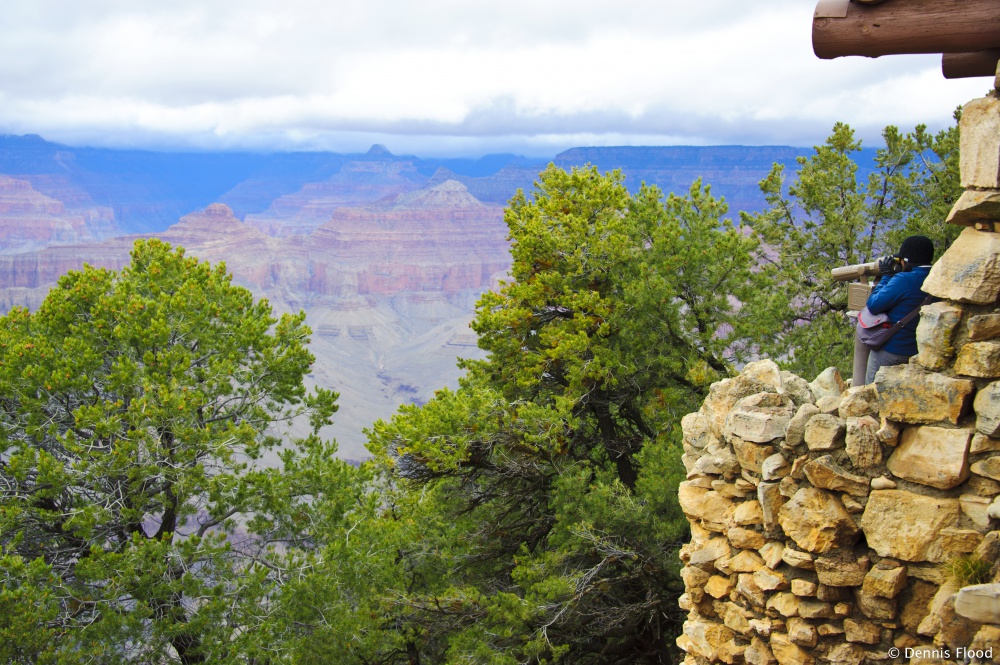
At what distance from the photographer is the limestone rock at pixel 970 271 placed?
589 centimetres

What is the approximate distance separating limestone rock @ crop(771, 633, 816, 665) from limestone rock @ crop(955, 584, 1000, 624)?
1423 millimetres

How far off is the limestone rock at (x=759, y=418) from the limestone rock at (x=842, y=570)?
1.01 metres

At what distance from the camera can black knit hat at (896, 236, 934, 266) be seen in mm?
7207

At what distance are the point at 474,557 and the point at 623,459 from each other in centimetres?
372

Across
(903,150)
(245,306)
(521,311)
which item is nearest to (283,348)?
(245,306)

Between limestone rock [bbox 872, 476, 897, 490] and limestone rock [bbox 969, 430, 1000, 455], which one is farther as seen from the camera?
limestone rock [bbox 872, 476, 897, 490]

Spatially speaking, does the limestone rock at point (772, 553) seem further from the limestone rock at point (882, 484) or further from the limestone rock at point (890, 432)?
the limestone rock at point (890, 432)

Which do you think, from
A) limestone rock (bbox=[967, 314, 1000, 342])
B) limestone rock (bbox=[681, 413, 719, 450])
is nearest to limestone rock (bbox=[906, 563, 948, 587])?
limestone rock (bbox=[967, 314, 1000, 342])

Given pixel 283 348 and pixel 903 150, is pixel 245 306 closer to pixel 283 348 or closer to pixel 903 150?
pixel 283 348

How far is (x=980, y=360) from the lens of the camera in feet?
19.3

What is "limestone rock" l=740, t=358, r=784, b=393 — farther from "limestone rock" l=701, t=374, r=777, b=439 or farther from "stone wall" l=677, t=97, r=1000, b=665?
"stone wall" l=677, t=97, r=1000, b=665

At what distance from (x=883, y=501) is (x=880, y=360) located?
1.46 m

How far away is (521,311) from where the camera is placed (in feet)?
57.1

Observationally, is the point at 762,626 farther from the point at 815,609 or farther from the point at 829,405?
the point at 829,405
